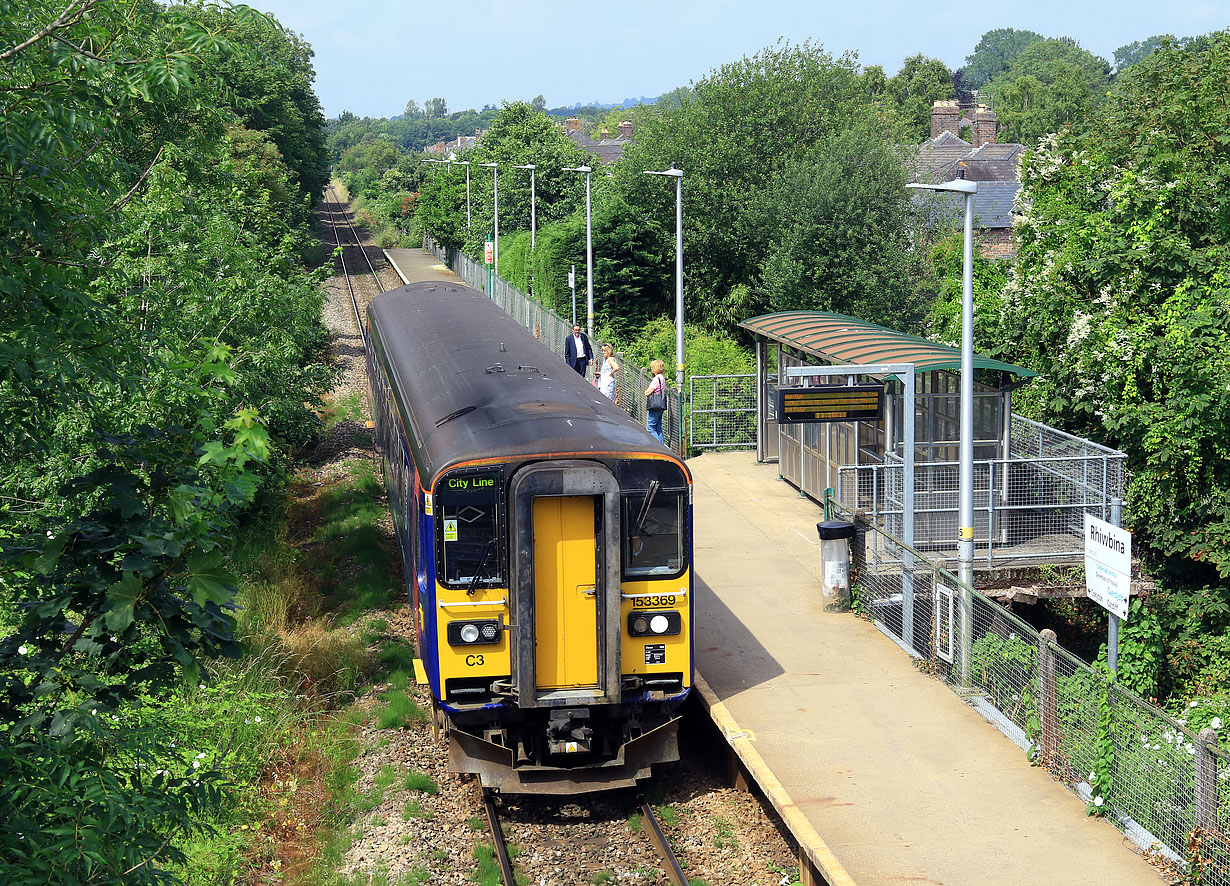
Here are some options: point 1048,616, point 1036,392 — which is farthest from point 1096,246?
point 1048,616

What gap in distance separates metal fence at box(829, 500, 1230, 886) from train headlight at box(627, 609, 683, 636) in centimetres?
303


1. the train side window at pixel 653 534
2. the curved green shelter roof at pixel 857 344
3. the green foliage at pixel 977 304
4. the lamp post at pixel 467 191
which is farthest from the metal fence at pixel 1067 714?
the lamp post at pixel 467 191

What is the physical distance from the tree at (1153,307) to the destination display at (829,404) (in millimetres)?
4821

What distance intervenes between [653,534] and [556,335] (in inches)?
955

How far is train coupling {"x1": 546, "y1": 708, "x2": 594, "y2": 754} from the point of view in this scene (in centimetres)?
988

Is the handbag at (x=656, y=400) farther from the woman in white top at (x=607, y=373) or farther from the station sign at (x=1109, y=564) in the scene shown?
the station sign at (x=1109, y=564)

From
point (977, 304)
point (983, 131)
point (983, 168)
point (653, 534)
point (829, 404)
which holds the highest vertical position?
point (983, 131)

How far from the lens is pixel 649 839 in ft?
32.7

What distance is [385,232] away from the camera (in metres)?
78.0

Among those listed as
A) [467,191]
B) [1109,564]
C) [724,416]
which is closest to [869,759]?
[1109,564]

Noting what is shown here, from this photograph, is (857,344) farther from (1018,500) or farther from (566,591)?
(566,591)

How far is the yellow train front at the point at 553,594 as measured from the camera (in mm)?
9664

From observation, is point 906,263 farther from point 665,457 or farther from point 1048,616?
point 665,457

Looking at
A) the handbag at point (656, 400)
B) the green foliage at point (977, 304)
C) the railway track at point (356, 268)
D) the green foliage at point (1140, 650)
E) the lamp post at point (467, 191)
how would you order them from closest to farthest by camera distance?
the green foliage at point (1140, 650)
the handbag at point (656, 400)
the green foliage at point (977, 304)
the railway track at point (356, 268)
the lamp post at point (467, 191)
